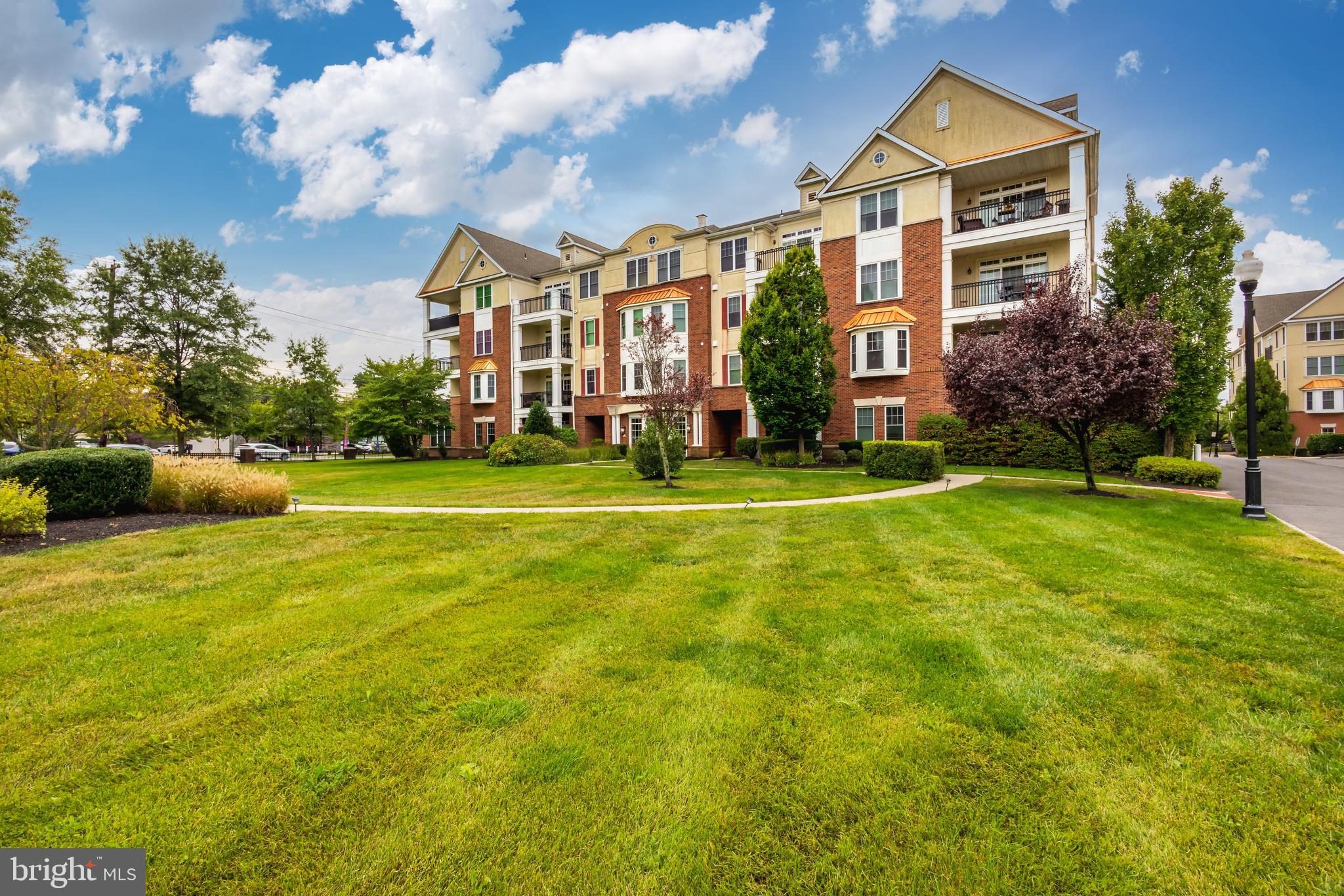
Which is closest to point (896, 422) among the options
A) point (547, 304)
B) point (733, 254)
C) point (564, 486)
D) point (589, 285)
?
point (733, 254)

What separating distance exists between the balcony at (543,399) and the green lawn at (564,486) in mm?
11188

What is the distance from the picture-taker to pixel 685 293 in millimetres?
29172

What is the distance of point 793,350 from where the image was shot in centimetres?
2127

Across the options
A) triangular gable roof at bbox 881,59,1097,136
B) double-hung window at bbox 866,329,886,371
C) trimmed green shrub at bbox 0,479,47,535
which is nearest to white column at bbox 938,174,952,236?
triangular gable roof at bbox 881,59,1097,136

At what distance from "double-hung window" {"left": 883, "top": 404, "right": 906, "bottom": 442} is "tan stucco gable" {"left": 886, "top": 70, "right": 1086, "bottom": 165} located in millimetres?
9913

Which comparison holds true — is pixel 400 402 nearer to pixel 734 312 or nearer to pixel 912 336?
pixel 734 312

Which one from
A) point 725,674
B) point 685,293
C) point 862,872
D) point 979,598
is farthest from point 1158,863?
point 685,293

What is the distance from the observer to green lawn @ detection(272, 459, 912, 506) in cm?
1281

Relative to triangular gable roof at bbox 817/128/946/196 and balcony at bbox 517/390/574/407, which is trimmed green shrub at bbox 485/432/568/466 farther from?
triangular gable roof at bbox 817/128/946/196

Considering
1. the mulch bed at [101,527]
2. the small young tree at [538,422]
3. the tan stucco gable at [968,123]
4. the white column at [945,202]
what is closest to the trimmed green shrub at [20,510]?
the mulch bed at [101,527]

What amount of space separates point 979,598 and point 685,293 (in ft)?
84.7

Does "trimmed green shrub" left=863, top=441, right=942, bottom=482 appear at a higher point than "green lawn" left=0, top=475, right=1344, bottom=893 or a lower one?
higher

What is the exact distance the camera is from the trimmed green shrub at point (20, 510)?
283 inches

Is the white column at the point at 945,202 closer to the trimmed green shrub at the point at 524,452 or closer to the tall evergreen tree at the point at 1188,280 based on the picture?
the tall evergreen tree at the point at 1188,280
